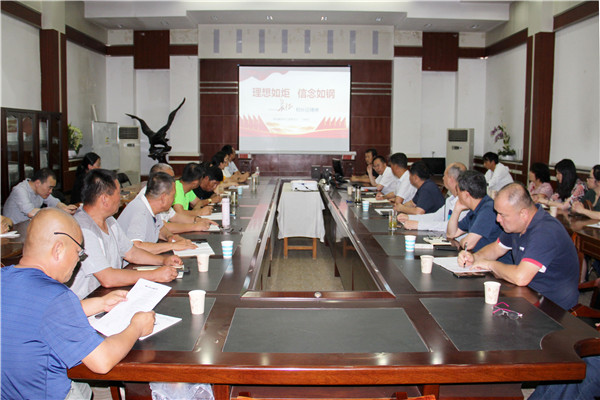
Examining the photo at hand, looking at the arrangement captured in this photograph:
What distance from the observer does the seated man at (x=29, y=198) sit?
→ 420cm

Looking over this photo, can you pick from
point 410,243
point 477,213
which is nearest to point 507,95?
point 477,213

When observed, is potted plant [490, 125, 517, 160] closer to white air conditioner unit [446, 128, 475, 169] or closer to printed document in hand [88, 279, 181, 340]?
white air conditioner unit [446, 128, 475, 169]

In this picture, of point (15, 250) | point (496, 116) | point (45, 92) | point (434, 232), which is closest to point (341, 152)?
point (496, 116)

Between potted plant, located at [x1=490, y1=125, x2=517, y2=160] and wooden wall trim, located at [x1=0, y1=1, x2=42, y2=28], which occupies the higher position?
wooden wall trim, located at [x1=0, y1=1, x2=42, y2=28]

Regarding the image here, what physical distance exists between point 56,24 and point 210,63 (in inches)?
116

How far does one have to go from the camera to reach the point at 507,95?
877 cm

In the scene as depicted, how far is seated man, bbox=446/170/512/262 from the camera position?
2.74m

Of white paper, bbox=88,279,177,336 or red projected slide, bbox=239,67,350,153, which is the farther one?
red projected slide, bbox=239,67,350,153

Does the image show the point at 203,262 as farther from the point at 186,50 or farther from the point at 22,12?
the point at 186,50

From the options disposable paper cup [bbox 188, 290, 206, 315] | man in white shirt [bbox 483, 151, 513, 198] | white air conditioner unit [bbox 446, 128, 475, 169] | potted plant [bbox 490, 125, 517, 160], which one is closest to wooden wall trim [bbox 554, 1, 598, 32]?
potted plant [bbox 490, 125, 517, 160]

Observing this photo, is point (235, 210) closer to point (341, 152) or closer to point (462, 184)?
point (462, 184)

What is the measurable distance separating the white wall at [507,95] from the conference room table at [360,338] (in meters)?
6.93

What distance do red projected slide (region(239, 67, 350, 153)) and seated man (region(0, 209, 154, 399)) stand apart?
8.54 m

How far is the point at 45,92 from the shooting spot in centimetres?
732
